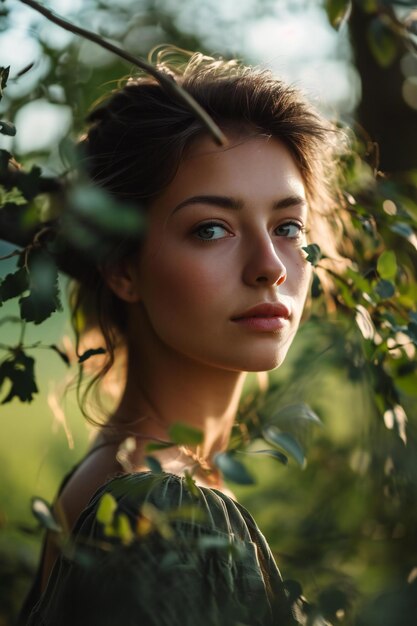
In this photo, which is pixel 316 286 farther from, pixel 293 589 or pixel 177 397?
pixel 293 589

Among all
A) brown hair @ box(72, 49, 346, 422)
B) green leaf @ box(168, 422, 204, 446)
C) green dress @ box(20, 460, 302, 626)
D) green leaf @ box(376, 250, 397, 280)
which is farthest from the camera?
brown hair @ box(72, 49, 346, 422)

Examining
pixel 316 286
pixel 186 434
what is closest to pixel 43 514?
pixel 186 434

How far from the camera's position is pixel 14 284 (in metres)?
1.42

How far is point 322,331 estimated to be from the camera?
8.40 feet

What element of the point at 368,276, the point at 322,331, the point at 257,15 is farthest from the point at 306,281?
the point at 257,15

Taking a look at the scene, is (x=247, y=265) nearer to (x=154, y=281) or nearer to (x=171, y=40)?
(x=154, y=281)

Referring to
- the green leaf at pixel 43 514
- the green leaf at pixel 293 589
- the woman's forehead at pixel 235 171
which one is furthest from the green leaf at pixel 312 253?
the green leaf at pixel 43 514

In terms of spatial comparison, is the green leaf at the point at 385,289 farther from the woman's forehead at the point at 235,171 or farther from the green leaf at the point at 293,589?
the green leaf at the point at 293,589

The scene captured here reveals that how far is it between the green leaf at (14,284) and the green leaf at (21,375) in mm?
130

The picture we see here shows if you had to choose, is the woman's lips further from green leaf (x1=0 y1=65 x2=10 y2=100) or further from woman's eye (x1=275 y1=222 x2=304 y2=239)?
green leaf (x1=0 y1=65 x2=10 y2=100)

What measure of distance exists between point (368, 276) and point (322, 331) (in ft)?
2.77

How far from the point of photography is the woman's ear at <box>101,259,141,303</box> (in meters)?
1.87

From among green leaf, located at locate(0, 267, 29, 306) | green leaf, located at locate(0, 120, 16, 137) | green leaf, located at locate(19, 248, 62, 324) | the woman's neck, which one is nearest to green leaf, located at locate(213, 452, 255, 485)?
green leaf, located at locate(19, 248, 62, 324)

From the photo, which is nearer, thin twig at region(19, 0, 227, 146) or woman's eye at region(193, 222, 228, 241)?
thin twig at region(19, 0, 227, 146)
